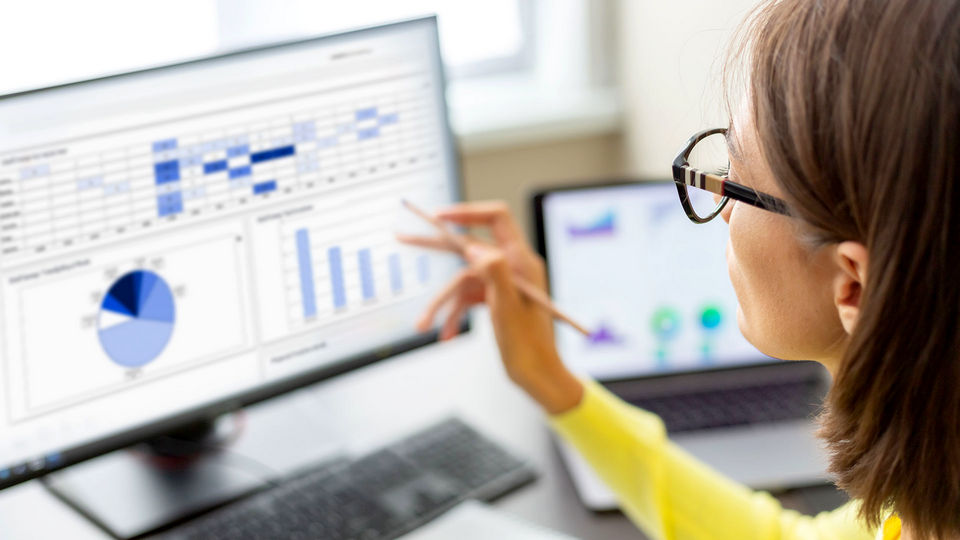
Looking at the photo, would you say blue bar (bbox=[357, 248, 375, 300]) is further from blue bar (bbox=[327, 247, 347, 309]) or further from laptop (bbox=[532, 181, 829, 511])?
laptop (bbox=[532, 181, 829, 511])

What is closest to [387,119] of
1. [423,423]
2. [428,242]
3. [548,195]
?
[428,242]

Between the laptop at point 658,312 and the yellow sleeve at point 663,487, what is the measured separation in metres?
0.15

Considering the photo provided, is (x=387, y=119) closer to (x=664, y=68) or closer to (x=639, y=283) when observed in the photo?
(x=639, y=283)

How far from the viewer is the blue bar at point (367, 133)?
95cm

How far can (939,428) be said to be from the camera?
584mm

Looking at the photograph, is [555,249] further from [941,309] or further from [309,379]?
[941,309]

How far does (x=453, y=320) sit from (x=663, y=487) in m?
0.28

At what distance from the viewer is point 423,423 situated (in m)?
1.10

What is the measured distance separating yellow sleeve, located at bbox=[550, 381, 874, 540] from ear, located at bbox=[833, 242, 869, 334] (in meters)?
0.30

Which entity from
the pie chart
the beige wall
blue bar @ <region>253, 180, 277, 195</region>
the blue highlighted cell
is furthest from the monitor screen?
the beige wall

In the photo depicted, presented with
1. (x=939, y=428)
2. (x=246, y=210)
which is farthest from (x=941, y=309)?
(x=246, y=210)

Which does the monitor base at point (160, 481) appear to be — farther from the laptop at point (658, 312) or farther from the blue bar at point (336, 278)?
the laptop at point (658, 312)

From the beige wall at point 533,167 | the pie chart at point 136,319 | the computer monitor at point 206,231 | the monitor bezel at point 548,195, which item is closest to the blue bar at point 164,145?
the computer monitor at point 206,231

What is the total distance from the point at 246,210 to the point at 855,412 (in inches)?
21.4
